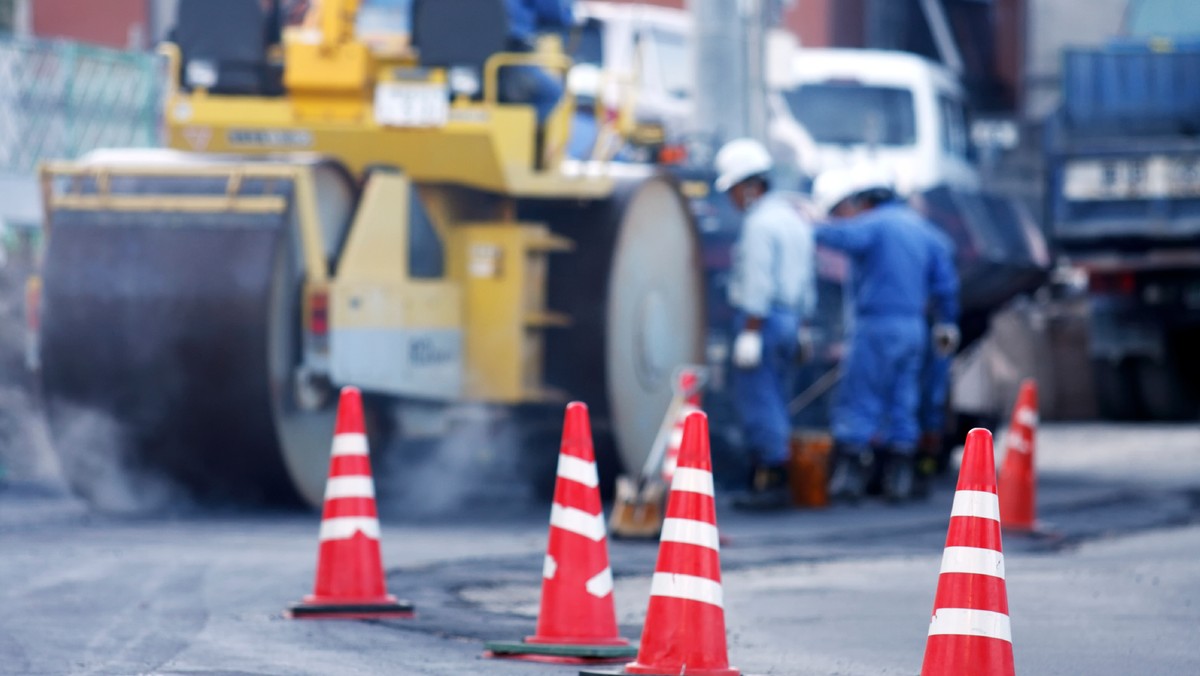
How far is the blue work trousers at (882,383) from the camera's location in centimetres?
1285

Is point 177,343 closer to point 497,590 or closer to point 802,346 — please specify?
point 497,590

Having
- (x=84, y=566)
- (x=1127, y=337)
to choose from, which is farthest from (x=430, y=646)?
(x=1127, y=337)

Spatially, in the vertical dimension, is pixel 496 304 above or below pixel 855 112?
below

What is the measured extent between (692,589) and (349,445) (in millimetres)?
1912

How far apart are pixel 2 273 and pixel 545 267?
3.04m

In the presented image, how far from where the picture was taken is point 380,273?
1070cm

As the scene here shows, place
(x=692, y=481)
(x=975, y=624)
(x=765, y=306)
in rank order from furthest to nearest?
(x=765, y=306) → (x=692, y=481) → (x=975, y=624)

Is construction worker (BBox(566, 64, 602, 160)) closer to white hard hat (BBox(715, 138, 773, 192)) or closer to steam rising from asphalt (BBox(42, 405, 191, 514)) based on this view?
white hard hat (BBox(715, 138, 773, 192))

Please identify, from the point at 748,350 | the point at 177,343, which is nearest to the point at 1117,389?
the point at 748,350

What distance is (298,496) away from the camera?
1052 centimetres

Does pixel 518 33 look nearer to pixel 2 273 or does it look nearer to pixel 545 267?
pixel 545 267

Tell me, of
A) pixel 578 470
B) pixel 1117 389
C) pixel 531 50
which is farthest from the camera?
pixel 1117 389

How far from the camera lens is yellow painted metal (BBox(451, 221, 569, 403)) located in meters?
11.3

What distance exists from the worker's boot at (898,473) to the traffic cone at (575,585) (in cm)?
656
